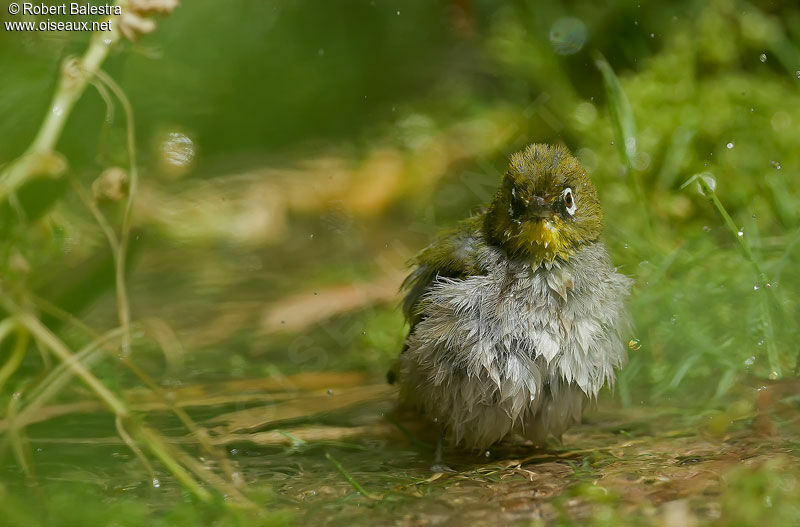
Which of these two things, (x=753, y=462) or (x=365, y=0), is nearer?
(x=753, y=462)

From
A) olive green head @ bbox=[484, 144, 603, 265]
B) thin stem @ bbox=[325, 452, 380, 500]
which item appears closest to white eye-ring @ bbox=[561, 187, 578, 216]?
olive green head @ bbox=[484, 144, 603, 265]

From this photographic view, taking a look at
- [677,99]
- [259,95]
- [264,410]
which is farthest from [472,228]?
[259,95]

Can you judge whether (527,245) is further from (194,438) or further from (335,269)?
(335,269)

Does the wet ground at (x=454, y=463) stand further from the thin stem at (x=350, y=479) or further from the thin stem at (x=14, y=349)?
the thin stem at (x=14, y=349)

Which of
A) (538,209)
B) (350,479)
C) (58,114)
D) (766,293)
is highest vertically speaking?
(58,114)

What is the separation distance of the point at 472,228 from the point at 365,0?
468 cm

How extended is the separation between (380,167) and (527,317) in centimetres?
423

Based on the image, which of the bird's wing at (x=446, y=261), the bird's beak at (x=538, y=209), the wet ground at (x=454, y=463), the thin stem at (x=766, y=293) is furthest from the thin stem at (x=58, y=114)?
the thin stem at (x=766, y=293)

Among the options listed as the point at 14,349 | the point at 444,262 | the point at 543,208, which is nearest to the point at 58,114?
the point at 14,349

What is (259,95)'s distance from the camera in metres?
7.71

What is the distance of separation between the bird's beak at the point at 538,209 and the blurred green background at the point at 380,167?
1.25 meters

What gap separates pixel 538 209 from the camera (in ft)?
11.5

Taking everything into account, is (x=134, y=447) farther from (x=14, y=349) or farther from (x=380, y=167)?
(x=380, y=167)

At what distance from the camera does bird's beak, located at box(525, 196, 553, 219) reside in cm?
351
